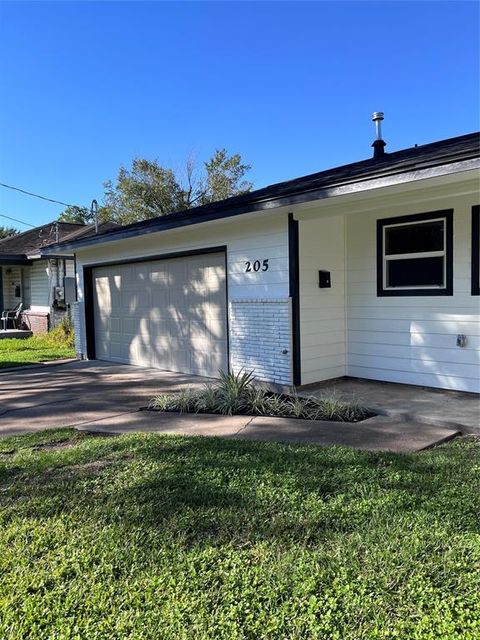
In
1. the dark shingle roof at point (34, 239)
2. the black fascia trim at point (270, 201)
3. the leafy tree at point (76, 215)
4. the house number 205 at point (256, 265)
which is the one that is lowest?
the house number 205 at point (256, 265)

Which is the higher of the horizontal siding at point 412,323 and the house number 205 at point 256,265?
the house number 205 at point 256,265

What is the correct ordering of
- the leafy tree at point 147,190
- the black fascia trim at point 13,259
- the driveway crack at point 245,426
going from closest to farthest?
the driveway crack at point 245,426, the black fascia trim at point 13,259, the leafy tree at point 147,190

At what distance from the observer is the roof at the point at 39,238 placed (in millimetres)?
19156

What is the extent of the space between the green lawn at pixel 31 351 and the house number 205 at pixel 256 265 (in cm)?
633

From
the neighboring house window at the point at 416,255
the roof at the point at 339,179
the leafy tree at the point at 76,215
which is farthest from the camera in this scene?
the leafy tree at the point at 76,215

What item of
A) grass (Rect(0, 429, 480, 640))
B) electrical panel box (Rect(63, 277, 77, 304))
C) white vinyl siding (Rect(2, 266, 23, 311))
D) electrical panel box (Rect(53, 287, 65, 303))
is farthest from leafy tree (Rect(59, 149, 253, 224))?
grass (Rect(0, 429, 480, 640))

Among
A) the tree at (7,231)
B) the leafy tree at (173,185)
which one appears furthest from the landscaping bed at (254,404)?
the tree at (7,231)

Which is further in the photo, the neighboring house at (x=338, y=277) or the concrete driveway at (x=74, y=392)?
the neighboring house at (x=338, y=277)

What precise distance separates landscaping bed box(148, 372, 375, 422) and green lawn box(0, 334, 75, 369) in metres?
6.23

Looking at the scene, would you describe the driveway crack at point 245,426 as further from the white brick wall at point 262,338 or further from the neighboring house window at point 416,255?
the neighboring house window at point 416,255

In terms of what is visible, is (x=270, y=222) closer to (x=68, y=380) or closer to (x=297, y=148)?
(x=68, y=380)

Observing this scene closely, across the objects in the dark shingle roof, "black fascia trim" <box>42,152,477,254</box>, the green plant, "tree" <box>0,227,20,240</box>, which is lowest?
the green plant

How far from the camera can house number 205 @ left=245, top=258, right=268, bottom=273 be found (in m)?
7.53

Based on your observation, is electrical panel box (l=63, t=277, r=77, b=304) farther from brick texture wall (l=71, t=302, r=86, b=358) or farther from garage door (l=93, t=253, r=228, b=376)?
garage door (l=93, t=253, r=228, b=376)
